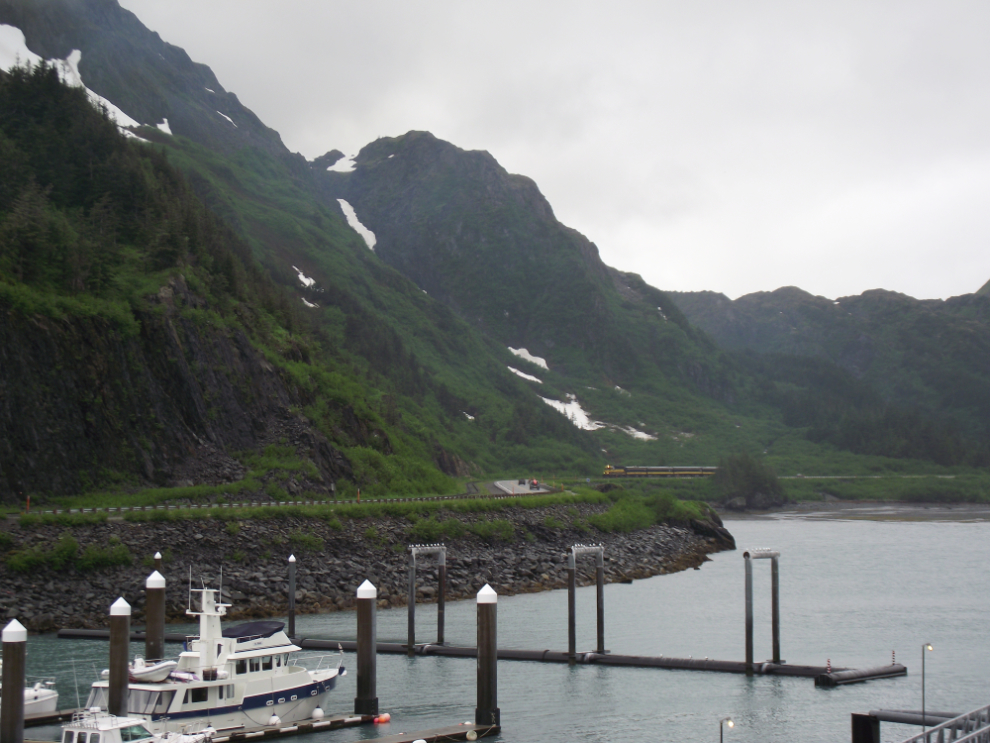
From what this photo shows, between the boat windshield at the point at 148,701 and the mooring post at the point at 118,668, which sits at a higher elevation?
the mooring post at the point at 118,668

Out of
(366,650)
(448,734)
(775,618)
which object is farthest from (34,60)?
(448,734)

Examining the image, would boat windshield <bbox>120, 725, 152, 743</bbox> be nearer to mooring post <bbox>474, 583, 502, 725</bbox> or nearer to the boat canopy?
the boat canopy

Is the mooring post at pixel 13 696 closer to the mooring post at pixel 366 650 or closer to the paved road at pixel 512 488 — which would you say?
the mooring post at pixel 366 650

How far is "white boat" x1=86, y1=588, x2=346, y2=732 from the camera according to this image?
29000mm

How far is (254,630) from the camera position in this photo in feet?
104

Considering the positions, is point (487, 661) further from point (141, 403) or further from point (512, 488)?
point (512, 488)

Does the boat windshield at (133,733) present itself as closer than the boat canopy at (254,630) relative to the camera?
Yes

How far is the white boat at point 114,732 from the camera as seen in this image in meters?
25.2

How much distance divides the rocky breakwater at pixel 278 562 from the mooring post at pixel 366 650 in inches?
919

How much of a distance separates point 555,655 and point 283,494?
107ft

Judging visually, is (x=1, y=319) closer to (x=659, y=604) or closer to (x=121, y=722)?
(x=121, y=722)

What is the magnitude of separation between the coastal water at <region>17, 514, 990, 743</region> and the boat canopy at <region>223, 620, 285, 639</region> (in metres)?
3.71

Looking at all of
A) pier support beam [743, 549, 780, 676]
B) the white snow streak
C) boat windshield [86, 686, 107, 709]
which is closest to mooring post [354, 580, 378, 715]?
boat windshield [86, 686, 107, 709]

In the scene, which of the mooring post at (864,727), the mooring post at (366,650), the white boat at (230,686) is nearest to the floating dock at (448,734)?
the mooring post at (366,650)
